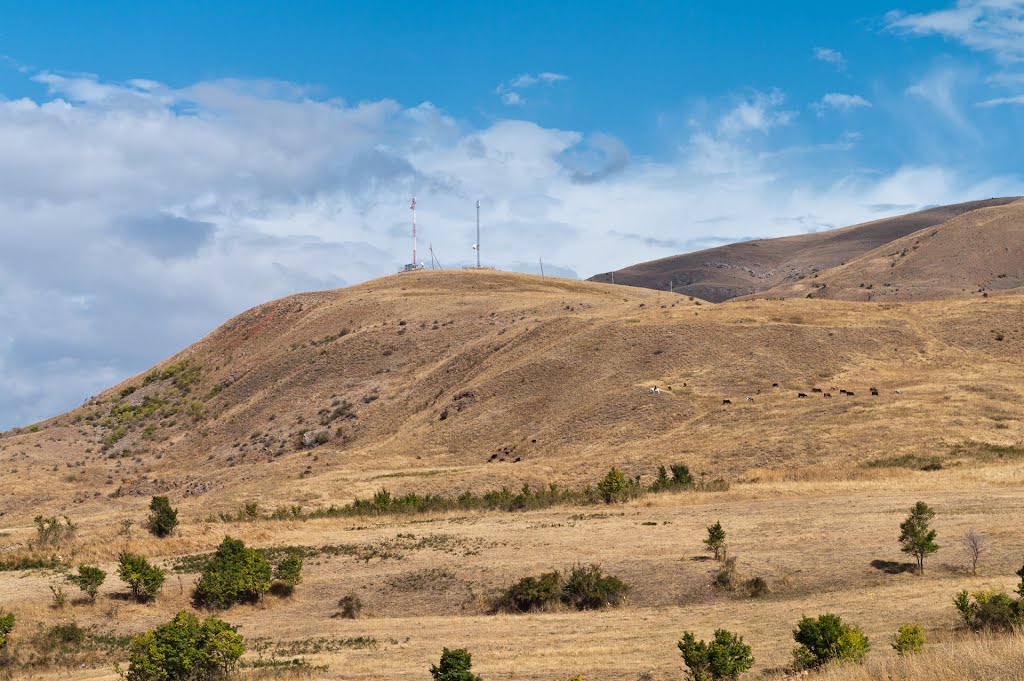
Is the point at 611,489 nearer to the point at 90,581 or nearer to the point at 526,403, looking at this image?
the point at 90,581

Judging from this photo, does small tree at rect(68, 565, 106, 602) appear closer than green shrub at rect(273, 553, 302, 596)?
Yes

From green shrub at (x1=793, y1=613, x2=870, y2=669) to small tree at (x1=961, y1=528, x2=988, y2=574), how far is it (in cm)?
1246

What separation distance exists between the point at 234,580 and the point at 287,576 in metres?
1.93

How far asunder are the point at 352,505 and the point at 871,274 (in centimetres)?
11169

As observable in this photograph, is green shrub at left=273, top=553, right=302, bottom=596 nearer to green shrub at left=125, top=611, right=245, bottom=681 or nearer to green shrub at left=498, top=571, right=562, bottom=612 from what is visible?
green shrub at left=498, top=571, right=562, bottom=612

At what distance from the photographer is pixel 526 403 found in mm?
74188

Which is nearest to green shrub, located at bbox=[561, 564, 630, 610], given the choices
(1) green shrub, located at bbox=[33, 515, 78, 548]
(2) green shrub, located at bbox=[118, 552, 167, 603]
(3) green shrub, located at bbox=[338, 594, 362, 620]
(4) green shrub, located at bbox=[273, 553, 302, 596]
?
(3) green shrub, located at bbox=[338, 594, 362, 620]

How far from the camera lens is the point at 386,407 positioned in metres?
83.5

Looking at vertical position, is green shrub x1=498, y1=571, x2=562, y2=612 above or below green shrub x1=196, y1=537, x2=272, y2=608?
below

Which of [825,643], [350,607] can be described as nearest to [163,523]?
[350,607]

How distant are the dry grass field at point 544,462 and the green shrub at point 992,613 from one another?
3.04 feet

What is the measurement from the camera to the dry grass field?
26.1m

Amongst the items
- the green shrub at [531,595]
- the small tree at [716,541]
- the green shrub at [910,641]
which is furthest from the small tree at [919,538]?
the green shrub at [910,641]

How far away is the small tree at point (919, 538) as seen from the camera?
28.9m
